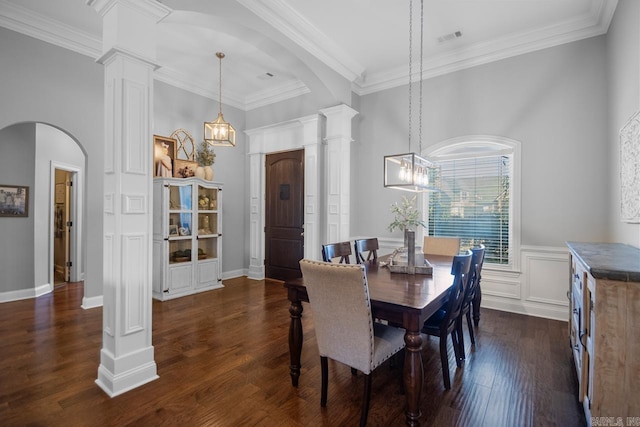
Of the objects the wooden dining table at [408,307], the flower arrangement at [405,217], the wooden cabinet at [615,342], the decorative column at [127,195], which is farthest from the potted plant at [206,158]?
the wooden cabinet at [615,342]

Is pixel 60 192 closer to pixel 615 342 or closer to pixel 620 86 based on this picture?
pixel 615 342

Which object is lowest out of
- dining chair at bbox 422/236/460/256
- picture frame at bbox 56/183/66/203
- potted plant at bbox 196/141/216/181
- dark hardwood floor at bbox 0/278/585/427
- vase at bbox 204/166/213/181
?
dark hardwood floor at bbox 0/278/585/427

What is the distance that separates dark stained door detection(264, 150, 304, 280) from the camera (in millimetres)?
5383

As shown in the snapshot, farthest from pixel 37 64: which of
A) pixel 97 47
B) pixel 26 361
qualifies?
pixel 26 361

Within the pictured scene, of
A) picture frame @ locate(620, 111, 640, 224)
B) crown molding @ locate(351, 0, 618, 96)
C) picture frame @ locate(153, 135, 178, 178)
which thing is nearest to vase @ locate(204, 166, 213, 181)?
picture frame @ locate(153, 135, 178, 178)

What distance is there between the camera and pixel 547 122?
3654 millimetres

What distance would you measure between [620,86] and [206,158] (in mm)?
5314

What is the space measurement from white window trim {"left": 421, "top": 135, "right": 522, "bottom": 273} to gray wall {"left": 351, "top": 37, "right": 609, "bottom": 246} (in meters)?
0.06

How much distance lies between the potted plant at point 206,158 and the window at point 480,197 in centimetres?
354

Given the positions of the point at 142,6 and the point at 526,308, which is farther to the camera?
the point at 526,308

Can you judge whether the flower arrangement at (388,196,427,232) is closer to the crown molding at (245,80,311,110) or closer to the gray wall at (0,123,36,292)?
the crown molding at (245,80,311,110)

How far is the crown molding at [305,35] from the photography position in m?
3.16

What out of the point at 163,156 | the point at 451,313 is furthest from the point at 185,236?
the point at 451,313

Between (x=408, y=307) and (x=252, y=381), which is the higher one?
(x=408, y=307)
